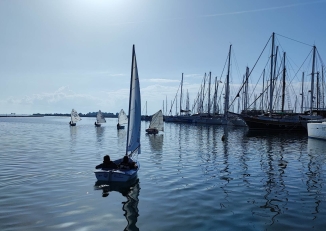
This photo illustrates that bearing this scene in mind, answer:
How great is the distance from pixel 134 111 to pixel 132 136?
6.88ft

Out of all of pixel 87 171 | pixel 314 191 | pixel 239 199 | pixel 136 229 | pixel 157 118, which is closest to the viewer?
pixel 136 229

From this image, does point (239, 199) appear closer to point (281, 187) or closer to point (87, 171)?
point (281, 187)

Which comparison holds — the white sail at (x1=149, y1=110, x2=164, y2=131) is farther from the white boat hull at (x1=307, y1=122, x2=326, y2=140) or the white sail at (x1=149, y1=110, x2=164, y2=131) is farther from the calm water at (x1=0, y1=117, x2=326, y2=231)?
the calm water at (x1=0, y1=117, x2=326, y2=231)

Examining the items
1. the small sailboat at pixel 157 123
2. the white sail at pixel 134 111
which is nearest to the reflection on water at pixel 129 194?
the white sail at pixel 134 111

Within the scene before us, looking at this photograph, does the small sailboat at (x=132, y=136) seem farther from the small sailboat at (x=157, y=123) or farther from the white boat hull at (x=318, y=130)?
the white boat hull at (x=318, y=130)

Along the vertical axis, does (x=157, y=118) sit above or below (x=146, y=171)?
above

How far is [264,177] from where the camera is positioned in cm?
2253

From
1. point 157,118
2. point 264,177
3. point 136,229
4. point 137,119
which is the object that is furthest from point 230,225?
point 157,118

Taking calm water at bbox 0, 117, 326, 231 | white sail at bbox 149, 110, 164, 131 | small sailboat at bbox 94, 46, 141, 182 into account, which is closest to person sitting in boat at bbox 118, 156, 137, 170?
small sailboat at bbox 94, 46, 141, 182

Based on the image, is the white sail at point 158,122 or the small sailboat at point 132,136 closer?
the small sailboat at point 132,136

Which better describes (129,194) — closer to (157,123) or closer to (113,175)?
(113,175)

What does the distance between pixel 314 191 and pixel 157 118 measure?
53744mm

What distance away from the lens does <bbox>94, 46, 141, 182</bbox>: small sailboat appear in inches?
747

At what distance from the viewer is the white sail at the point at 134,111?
2261 centimetres
